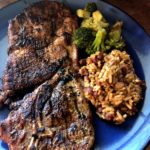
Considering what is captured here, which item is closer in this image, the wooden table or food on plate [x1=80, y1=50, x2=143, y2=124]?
food on plate [x1=80, y1=50, x2=143, y2=124]

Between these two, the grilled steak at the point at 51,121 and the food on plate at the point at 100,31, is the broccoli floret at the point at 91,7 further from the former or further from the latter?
the grilled steak at the point at 51,121

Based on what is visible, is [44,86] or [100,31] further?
[100,31]

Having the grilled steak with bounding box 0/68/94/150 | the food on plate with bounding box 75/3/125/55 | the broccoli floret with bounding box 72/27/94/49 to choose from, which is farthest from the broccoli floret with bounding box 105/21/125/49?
the grilled steak with bounding box 0/68/94/150

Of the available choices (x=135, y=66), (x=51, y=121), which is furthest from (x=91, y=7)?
(x=51, y=121)

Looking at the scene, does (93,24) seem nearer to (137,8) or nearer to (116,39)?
(116,39)

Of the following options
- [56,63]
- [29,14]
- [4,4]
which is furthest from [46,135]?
[4,4]

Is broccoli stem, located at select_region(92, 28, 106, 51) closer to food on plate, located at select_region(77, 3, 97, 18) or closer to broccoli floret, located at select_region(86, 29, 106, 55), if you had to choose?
broccoli floret, located at select_region(86, 29, 106, 55)
